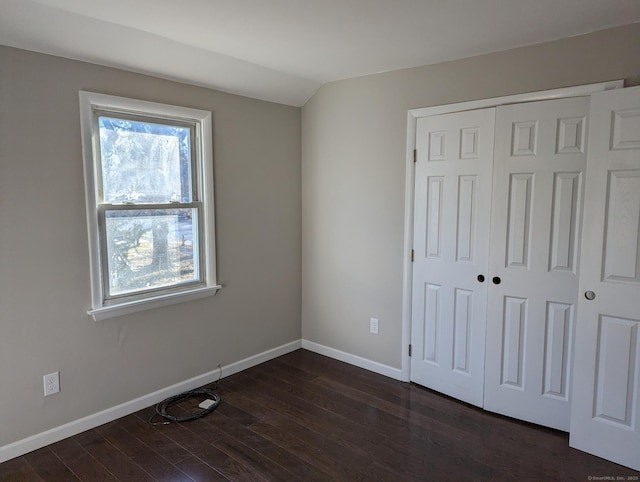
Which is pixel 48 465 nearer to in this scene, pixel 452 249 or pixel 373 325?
pixel 373 325

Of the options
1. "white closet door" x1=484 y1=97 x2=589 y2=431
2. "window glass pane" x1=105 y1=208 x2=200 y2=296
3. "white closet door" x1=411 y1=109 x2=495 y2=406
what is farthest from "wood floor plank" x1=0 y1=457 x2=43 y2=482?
"white closet door" x1=484 y1=97 x2=589 y2=431

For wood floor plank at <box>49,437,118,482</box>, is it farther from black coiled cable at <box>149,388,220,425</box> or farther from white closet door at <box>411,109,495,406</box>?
white closet door at <box>411,109,495,406</box>

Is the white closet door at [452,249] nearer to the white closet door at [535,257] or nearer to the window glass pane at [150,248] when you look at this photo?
the white closet door at [535,257]

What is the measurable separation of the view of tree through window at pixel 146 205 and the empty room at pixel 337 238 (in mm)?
16

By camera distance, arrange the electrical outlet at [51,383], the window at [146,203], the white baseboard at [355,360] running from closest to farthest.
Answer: the electrical outlet at [51,383], the window at [146,203], the white baseboard at [355,360]

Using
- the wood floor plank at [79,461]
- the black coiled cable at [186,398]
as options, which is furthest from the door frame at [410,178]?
the wood floor plank at [79,461]

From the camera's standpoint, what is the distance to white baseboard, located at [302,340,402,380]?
343cm

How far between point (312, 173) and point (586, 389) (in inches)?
104

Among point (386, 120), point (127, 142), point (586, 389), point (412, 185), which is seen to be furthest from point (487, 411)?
point (127, 142)

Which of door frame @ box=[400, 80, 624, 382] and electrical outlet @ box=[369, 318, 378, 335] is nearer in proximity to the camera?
door frame @ box=[400, 80, 624, 382]

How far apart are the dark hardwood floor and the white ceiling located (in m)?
2.33

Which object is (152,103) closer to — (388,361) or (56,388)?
(56,388)

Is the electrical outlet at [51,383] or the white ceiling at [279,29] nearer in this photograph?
the white ceiling at [279,29]

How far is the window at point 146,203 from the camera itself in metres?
2.61
